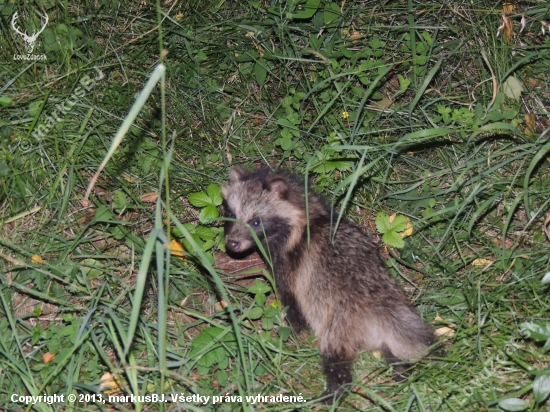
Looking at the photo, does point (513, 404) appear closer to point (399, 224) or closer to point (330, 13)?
point (399, 224)

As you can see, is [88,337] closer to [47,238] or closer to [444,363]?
[47,238]

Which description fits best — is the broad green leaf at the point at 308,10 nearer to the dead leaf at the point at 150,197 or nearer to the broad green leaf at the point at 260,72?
the broad green leaf at the point at 260,72

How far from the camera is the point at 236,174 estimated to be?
488cm

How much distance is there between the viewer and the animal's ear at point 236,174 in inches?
192

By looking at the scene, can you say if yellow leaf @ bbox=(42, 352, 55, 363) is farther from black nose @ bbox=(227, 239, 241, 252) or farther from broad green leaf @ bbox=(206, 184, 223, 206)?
broad green leaf @ bbox=(206, 184, 223, 206)

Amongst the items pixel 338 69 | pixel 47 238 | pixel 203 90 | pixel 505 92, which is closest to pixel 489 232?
pixel 505 92

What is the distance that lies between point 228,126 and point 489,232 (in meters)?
2.19

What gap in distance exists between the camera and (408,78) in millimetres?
5574

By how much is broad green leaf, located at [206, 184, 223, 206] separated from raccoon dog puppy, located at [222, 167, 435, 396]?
0.19 m

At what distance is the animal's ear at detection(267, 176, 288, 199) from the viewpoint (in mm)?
4656

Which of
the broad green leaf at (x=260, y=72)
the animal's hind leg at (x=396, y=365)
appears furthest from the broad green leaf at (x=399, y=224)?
the broad green leaf at (x=260, y=72)

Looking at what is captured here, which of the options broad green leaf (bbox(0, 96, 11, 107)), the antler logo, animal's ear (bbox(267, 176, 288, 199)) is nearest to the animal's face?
animal's ear (bbox(267, 176, 288, 199))

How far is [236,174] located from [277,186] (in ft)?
1.22

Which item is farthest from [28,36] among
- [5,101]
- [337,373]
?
[337,373]
